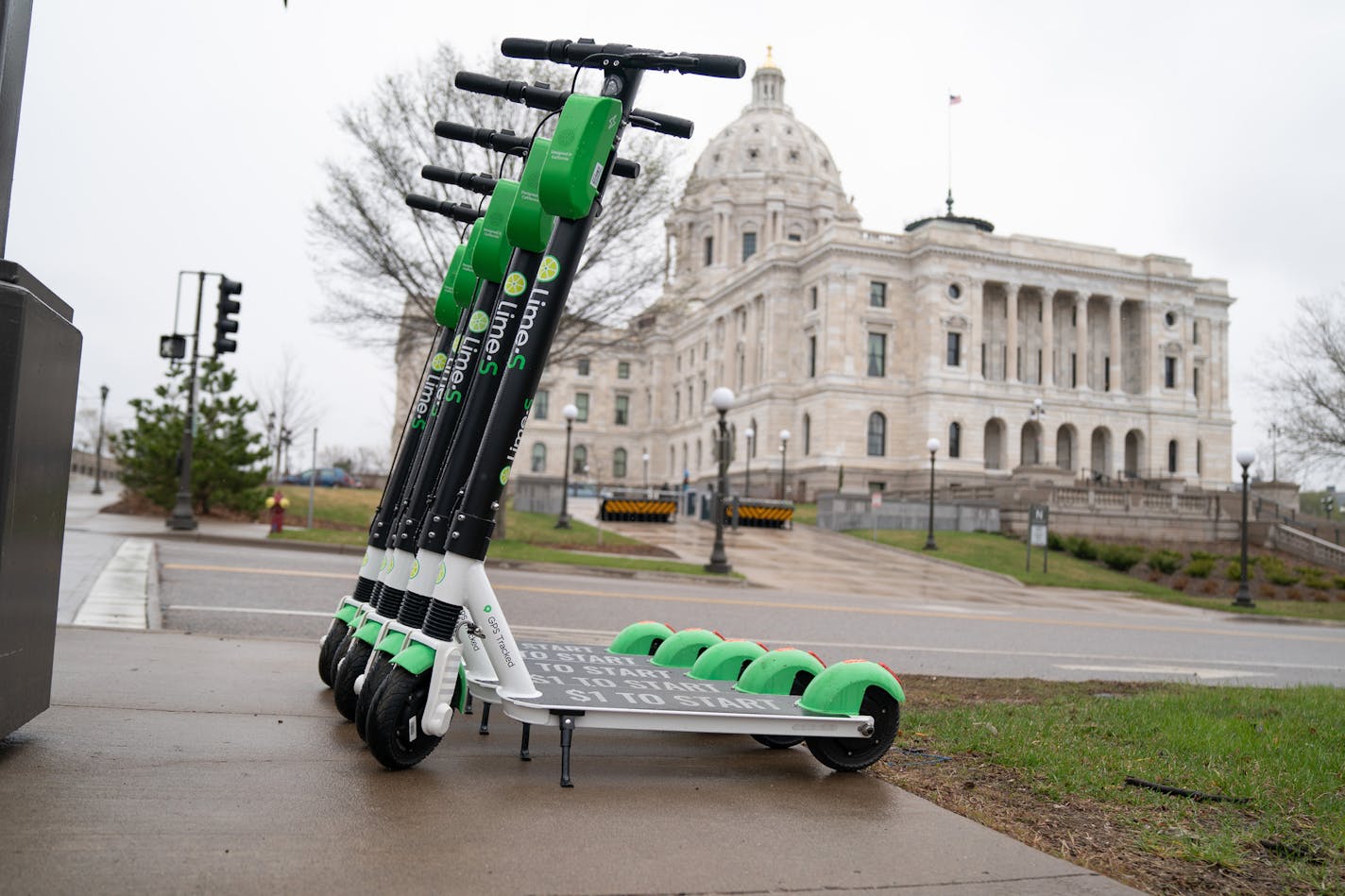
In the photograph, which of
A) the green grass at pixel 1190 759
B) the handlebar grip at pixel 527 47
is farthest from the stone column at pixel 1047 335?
the handlebar grip at pixel 527 47

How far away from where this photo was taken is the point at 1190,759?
16.5 feet

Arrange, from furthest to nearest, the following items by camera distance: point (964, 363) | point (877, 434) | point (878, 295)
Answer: point (878, 295) < point (877, 434) < point (964, 363)

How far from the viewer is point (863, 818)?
3877 millimetres

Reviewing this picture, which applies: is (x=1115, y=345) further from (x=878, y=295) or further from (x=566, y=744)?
(x=566, y=744)

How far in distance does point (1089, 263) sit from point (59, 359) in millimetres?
75205

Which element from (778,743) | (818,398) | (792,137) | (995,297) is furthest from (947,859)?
(792,137)

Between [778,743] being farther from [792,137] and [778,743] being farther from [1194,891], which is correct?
[792,137]

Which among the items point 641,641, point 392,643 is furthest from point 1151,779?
point 392,643

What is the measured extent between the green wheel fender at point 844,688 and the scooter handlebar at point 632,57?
2.58 metres

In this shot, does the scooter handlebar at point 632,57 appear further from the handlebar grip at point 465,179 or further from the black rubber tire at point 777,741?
the black rubber tire at point 777,741

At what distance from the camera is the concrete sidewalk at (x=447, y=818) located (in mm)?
2963

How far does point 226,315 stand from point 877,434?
53217mm

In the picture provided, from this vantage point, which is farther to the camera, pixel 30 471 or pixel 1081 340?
pixel 1081 340

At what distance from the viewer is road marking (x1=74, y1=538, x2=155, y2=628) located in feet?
27.6
